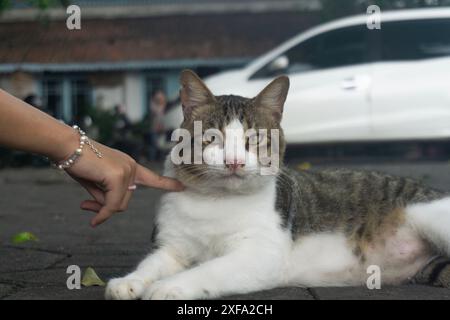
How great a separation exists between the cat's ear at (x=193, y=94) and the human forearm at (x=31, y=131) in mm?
920

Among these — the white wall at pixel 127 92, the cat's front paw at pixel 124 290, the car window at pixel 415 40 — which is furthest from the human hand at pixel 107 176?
the white wall at pixel 127 92

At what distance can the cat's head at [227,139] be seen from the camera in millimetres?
3432

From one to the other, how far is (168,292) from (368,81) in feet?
26.1

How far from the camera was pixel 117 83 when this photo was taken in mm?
23562

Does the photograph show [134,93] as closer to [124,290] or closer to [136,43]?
[136,43]

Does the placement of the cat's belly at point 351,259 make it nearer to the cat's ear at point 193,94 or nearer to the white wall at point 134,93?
the cat's ear at point 193,94

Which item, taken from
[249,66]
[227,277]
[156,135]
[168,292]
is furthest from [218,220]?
[156,135]

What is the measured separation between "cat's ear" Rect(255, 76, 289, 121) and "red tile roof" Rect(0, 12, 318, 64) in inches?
729

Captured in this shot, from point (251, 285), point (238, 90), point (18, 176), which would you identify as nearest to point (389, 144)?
point (238, 90)

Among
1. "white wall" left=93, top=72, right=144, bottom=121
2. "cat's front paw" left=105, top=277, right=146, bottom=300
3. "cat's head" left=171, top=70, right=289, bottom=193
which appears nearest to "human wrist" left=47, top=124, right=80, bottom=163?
"cat's front paw" left=105, top=277, right=146, bottom=300

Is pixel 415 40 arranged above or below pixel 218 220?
above

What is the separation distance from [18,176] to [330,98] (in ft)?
15.4

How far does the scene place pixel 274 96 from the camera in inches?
149

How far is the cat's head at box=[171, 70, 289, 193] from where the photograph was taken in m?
3.43
